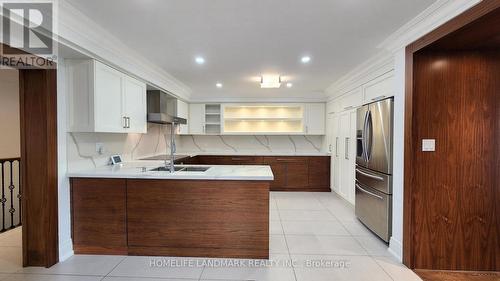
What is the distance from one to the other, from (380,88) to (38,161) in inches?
156

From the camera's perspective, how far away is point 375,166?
10.4ft

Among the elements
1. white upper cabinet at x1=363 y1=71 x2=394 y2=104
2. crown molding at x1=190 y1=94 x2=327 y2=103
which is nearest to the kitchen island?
white upper cabinet at x1=363 y1=71 x2=394 y2=104

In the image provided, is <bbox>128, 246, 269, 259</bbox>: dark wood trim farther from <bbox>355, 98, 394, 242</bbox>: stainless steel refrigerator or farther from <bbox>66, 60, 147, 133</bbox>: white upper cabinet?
<bbox>355, 98, 394, 242</bbox>: stainless steel refrigerator

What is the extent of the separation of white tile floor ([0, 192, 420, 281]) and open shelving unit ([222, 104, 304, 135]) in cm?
348

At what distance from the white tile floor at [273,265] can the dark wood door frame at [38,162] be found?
25 cm

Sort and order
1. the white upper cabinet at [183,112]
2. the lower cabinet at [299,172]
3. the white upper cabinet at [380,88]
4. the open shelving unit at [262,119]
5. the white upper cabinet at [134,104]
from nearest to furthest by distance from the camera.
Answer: the white upper cabinet at [380,88] → the white upper cabinet at [134,104] → the white upper cabinet at [183,112] → the lower cabinet at [299,172] → the open shelving unit at [262,119]

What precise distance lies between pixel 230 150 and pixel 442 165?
475 cm

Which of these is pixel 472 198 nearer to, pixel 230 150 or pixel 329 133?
pixel 329 133

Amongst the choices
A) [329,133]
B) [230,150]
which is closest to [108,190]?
[230,150]

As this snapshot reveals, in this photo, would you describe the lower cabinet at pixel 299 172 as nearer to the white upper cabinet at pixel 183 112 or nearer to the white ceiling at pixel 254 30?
the white upper cabinet at pixel 183 112

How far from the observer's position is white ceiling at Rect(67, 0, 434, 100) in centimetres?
209

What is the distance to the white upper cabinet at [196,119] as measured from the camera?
632cm

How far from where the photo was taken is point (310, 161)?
5.96 meters

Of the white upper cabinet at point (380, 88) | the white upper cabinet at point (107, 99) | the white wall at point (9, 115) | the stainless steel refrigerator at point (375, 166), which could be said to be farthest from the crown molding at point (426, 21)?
the white wall at point (9, 115)
